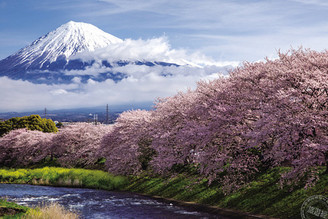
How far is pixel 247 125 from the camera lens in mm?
26875

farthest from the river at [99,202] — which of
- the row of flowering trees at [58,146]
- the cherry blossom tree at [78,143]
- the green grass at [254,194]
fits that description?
the cherry blossom tree at [78,143]

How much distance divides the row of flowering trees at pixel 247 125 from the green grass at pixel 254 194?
4.09 ft

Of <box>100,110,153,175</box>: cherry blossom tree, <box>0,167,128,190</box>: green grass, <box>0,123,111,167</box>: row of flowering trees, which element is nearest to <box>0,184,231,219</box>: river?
<box>0,167,128,190</box>: green grass

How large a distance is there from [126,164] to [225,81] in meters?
21.4

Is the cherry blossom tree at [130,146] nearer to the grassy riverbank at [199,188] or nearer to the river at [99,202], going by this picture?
the grassy riverbank at [199,188]

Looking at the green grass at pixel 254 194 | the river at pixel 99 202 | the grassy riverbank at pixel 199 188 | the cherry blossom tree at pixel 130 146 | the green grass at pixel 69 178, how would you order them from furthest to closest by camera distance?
the cherry blossom tree at pixel 130 146, the green grass at pixel 69 178, the river at pixel 99 202, the grassy riverbank at pixel 199 188, the green grass at pixel 254 194

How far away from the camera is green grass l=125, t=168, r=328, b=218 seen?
83.8 feet

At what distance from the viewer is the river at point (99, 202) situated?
2905 centimetres

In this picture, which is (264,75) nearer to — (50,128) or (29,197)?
(29,197)

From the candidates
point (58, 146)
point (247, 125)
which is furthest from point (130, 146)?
point (58, 146)

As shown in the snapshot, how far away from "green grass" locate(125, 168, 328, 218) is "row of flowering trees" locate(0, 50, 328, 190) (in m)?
1.25

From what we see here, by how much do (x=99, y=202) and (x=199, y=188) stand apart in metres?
9.89

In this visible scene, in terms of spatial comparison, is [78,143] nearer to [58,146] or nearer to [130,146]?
[58,146]

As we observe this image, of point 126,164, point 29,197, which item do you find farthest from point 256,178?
point 29,197
